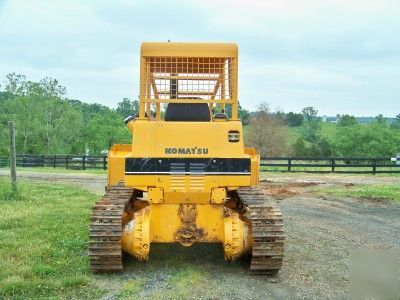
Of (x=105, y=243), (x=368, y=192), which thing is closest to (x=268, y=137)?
(x=368, y=192)

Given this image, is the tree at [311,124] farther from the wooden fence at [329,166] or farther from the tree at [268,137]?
the wooden fence at [329,166]

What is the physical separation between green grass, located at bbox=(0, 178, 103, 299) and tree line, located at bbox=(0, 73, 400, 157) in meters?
42.5

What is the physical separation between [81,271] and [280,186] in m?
14.7

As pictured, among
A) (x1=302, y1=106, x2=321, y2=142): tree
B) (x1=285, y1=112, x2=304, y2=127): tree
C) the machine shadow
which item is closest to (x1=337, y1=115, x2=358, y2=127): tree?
(x1=302, y1=106, x2=321, y2=142): tree

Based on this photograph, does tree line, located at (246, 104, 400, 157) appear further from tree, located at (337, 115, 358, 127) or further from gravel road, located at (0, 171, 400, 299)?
gravel road, located at (0, 171, 400, 299)

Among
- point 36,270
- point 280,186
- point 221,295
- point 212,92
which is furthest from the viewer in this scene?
point 280,186

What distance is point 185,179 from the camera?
7891 millimetres

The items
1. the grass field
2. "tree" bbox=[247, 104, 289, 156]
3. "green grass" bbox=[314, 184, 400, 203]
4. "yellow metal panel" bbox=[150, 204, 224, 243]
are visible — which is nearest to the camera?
the grass field

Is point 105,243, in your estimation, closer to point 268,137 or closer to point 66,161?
point 66,161

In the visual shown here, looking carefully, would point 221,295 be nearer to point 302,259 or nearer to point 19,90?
point 302,259

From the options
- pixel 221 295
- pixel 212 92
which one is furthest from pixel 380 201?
pixel 221 295

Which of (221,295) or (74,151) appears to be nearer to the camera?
(221,295)

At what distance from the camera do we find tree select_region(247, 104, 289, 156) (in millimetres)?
58344

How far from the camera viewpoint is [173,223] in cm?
807
